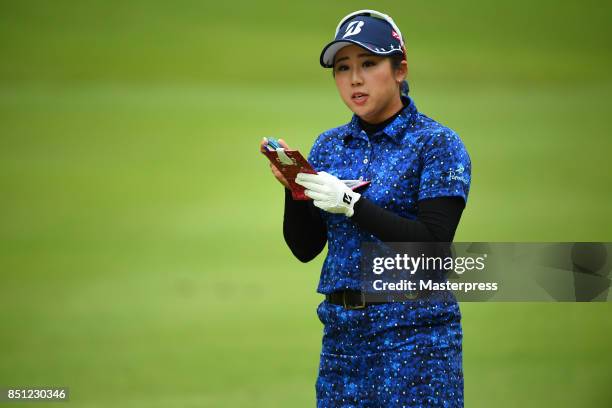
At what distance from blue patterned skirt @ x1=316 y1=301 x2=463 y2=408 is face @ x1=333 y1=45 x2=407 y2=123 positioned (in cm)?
42

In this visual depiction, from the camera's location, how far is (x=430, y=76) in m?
4.14

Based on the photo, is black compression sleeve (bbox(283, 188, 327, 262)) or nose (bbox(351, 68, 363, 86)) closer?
nose (bbox(351, 68, 363, 86))

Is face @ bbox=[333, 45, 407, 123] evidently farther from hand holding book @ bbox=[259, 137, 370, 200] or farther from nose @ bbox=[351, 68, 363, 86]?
hand holding book @ bbox=[259, 137, 370, 200]

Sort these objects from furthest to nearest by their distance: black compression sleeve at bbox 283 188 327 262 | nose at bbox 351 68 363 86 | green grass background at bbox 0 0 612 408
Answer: green grass background at bbox 0 0 612 408 → black compression sleeve at bbox 283 188 327 262 → nose at bbox 351 68 363 86

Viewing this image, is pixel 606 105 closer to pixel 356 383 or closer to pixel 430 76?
pixel 430 76

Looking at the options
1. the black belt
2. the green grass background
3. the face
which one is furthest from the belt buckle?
the green grass background

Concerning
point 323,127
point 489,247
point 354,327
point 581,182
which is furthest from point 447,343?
point 581,182

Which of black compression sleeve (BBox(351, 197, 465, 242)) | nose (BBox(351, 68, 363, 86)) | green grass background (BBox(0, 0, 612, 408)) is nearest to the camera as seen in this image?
black compression sleeve (BBox(351, 197, 465, 242))

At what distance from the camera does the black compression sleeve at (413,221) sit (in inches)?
75.2

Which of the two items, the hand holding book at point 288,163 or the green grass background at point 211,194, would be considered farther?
the green grass background at point 211,194

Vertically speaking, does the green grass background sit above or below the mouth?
above

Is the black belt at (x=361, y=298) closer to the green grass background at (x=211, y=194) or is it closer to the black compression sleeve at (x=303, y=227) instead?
the black compression sleeve at (x=303, y=227)

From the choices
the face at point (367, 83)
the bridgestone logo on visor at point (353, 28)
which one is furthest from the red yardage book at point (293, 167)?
the bridgestone logo on visor at point (353, 28)

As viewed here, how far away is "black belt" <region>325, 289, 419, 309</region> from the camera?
6.48ft
